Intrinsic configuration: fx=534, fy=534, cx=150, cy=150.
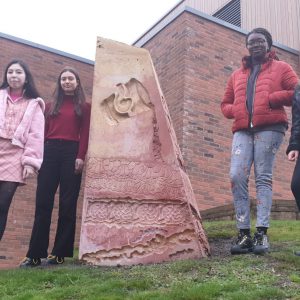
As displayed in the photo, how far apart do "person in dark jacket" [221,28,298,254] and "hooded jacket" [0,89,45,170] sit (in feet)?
5.58

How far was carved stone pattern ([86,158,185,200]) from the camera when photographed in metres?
4.86

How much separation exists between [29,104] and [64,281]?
65.1 inches

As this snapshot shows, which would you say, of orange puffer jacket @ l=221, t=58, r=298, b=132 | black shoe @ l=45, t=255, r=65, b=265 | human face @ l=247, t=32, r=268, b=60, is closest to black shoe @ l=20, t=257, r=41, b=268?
black shoe @ l=45, t=255, r=65, b=265

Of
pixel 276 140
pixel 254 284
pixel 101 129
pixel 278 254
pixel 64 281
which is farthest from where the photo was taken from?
pixel 101 129

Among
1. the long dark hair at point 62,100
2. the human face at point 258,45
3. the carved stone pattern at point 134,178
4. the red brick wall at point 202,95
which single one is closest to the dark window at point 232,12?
the red brick wall at point 202,95

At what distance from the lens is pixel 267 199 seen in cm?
452

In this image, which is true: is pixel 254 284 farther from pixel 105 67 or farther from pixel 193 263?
pixel 105 67

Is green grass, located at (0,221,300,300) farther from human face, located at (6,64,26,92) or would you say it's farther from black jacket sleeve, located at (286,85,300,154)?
human face, located at (6,64,26,92)

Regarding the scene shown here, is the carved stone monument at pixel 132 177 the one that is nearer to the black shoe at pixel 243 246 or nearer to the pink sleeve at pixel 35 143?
the black shoe at pixel 243 246

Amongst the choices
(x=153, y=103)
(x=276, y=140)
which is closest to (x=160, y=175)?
(x=153, y=103)

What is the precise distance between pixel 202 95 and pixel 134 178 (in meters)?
5.46

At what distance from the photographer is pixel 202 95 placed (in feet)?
33.2

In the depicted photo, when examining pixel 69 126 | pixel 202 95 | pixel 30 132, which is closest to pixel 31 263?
pixel 30 132

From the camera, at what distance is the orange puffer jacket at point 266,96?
15.2 ft
